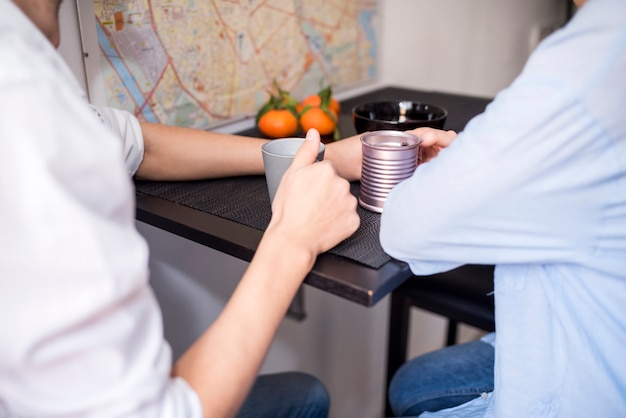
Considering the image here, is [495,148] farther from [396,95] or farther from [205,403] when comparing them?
[396,95]

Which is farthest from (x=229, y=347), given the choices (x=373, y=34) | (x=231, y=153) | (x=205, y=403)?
(x=373, y=34)

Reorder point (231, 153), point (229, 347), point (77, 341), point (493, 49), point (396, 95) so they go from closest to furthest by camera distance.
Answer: point (77, 341)
point (229, 347)
point (231, 153)
point (396, 95)
point (493, 49)

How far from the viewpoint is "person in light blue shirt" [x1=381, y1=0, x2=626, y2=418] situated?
1.66ft

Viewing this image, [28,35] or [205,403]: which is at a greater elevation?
[28,35]

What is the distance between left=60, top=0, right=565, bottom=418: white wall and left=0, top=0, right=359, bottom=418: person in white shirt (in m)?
0.51

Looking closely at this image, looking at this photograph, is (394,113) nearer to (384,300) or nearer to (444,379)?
(444,379)

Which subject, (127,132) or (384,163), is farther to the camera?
(127,132)

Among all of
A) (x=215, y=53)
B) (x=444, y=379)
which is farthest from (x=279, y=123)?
(x=444, y=379)

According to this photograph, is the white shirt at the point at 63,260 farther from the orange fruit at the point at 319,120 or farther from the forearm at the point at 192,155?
the orange fruit at the point at 319,120

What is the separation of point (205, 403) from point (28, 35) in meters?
0.37

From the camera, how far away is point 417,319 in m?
2.14

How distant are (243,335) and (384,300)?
4.49 feet

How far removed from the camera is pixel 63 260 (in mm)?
425

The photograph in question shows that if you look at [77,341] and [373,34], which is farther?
[373,34]
